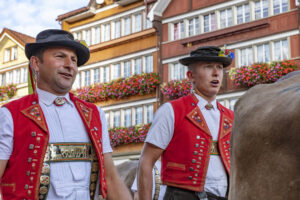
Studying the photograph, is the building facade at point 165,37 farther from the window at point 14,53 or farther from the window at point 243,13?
the window at point 14,53

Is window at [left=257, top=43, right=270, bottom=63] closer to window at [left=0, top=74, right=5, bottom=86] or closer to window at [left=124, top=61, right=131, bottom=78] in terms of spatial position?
window at [left=124, top=61, right=131, bottom=78]

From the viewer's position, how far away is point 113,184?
3227mm

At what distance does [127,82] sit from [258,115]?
2474 centimetres

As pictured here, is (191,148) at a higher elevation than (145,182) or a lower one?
higher

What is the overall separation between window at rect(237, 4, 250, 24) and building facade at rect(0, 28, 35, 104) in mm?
17062

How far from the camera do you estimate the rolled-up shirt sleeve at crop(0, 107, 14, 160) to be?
277 cm

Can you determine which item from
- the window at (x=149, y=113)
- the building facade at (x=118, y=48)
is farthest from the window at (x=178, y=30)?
the window at (x=149, y=113)

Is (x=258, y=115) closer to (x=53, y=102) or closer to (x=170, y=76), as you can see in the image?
(x=53, y=102)

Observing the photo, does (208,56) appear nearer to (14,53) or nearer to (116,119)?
(116,119)

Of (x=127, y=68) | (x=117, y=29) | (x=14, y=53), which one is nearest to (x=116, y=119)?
(x=127, y=68)

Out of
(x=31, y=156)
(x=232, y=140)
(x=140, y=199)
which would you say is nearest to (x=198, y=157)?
(x=140, y=199)

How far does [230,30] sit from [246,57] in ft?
4.96

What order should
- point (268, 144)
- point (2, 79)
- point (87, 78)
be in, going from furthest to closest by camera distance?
1. point (2, 79)
2. point (87, 78)
3. point (268, 144)

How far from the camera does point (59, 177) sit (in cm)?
290
